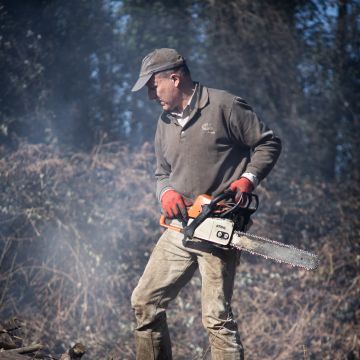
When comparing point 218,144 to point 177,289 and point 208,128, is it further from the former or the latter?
point 177,289

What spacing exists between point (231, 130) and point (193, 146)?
11.9 inches

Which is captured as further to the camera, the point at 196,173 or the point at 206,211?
the point at 196,173

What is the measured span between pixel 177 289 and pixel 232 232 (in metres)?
0.75

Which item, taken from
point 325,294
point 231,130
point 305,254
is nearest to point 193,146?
point 231,130

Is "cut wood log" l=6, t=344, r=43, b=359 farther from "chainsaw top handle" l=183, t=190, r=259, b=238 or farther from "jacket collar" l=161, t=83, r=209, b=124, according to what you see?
"jacket collar" l=161, t=83, r=209, b=124

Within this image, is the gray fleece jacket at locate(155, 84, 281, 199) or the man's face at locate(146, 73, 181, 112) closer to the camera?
the gray fleece jacket at locate(155, 84, 281, 199)

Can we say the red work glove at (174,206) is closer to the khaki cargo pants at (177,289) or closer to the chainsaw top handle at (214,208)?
the chainsaw top handle at (214,208)

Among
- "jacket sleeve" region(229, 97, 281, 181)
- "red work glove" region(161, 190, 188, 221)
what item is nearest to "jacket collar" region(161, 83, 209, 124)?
"jacket sleeve" region(229, 97, 281, 181)

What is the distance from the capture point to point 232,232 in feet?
13.2

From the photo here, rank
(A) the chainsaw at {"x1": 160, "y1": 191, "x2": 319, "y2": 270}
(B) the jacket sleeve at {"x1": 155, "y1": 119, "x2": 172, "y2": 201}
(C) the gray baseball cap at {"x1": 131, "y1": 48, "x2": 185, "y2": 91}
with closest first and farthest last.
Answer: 1. (A) the chainsaw at {"x1": 160, "y1": 191, "x2": 319, "y2": 270}
2. (C) the gray baseball cap at {"x1": 131, "y1": 48, "x2": 185, "y2": 91}
3. (B) the jacket sleeve at {"x1": 155, "y1": 119, "x2": 172, "y2": 201}

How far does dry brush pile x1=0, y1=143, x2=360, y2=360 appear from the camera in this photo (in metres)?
6.88

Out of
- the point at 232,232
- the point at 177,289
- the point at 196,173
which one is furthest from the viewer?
the point at 177,289

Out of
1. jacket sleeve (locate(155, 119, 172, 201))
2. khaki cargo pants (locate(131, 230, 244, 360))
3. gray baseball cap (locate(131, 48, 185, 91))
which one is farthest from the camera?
jacket sleeve (locate(155, 119, 172, 201))

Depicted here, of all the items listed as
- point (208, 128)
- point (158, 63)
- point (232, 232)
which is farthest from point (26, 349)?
point (158, 63)
